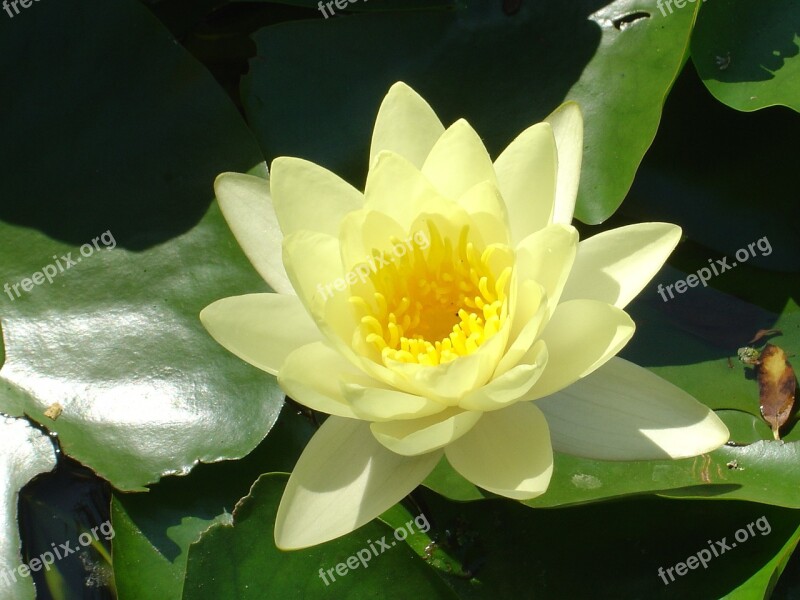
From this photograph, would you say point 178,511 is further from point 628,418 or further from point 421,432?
point 628,418

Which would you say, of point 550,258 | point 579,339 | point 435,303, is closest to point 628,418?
point 579,339

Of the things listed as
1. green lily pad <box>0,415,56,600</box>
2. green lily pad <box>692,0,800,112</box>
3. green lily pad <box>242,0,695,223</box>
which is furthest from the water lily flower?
green lily pad <box>0,415,56,600</box>

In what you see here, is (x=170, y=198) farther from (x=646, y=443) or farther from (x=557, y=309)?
(x=646, y=443)

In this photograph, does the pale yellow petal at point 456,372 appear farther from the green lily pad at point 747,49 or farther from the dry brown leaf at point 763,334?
the green lily pad at point 747,49

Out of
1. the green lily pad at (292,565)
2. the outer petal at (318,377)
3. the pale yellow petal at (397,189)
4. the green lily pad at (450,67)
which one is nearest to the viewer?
the outer petal at (318,377)

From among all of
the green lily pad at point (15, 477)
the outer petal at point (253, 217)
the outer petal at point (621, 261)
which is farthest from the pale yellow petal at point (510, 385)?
the green lily pad at point (15, 477)

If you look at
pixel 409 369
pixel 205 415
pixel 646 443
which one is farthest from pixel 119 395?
pixel 646 443

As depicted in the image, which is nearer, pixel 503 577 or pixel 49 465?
pixel 503 577
